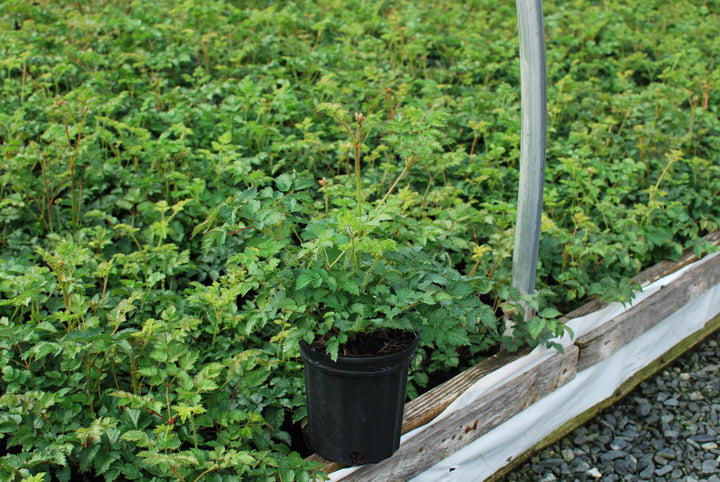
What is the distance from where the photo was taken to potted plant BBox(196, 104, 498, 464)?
5.67 ft

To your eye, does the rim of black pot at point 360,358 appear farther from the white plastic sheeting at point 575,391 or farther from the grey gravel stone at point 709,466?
→ the grey gravel stone at point 709,466

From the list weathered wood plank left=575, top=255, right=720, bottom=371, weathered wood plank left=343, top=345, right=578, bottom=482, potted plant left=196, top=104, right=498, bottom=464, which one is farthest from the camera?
weathered wood plank left=575, top=255, right=720, bottom=371

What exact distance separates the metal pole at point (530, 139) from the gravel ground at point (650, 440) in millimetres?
747

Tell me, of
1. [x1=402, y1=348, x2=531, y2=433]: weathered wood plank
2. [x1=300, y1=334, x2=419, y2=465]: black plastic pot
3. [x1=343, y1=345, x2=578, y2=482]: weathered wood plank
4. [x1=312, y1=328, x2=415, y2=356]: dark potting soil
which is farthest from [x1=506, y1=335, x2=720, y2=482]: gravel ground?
[x1=312, y1=328, x2=415, y2=356]: dark potting soil

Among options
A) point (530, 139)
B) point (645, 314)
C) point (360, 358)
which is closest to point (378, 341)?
point (360, 358)

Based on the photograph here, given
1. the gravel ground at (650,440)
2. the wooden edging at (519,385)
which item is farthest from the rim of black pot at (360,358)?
the gravel ground at (650,440)

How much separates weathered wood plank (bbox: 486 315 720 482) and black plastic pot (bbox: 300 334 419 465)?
0.74 meters

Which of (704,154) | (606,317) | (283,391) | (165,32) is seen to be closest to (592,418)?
(606,317)

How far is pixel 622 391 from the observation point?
2.98 meters

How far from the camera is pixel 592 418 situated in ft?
9.42

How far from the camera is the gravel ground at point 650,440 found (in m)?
2.55

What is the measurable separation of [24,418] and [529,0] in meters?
1.99

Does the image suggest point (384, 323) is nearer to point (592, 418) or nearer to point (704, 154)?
point (592, 418)

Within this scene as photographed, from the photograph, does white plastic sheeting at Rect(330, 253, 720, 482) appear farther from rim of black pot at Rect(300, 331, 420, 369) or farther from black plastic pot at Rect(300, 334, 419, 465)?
rim of black pot at Rect(300, 331, 420, 369)
